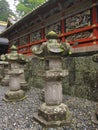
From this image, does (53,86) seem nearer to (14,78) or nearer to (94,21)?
(14,78)

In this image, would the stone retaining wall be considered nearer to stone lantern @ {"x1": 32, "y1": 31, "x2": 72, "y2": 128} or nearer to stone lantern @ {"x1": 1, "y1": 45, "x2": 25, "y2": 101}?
stone lantern @ {"x1": 1, "y1": 45, "x2": 25, "y2": 101}

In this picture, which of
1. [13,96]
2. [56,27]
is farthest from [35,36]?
[13,96]

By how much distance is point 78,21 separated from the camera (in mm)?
6277

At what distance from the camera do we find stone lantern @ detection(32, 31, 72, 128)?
3455 millimetres

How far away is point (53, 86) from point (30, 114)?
43.1 inches

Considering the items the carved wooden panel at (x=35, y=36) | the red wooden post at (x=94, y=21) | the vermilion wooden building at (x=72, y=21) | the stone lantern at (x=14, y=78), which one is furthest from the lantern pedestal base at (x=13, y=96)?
the carved wooden panel at (x=35, y=36)

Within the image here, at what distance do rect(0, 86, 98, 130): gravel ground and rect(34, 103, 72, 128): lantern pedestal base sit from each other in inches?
4.9

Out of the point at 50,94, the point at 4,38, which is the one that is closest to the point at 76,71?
the point at 50,94

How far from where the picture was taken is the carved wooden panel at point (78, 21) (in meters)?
5.89

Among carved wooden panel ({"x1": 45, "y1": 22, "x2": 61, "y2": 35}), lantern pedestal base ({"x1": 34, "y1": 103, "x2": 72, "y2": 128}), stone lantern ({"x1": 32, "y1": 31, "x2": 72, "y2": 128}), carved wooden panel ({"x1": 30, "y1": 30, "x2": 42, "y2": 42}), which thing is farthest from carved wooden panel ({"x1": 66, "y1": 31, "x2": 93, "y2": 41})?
lantern pedestal base ({"x1": 34, "y1": 103, "x2": 72, "y2": 128})

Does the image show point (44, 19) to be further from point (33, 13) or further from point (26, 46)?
point (26, 46)

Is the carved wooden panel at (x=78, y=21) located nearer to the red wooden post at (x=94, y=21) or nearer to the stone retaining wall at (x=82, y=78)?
the red wooden post at (x=94, y=21)

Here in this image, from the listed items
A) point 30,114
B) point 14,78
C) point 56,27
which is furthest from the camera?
point 56,27

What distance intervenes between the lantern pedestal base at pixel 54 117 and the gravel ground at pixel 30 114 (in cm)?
12
